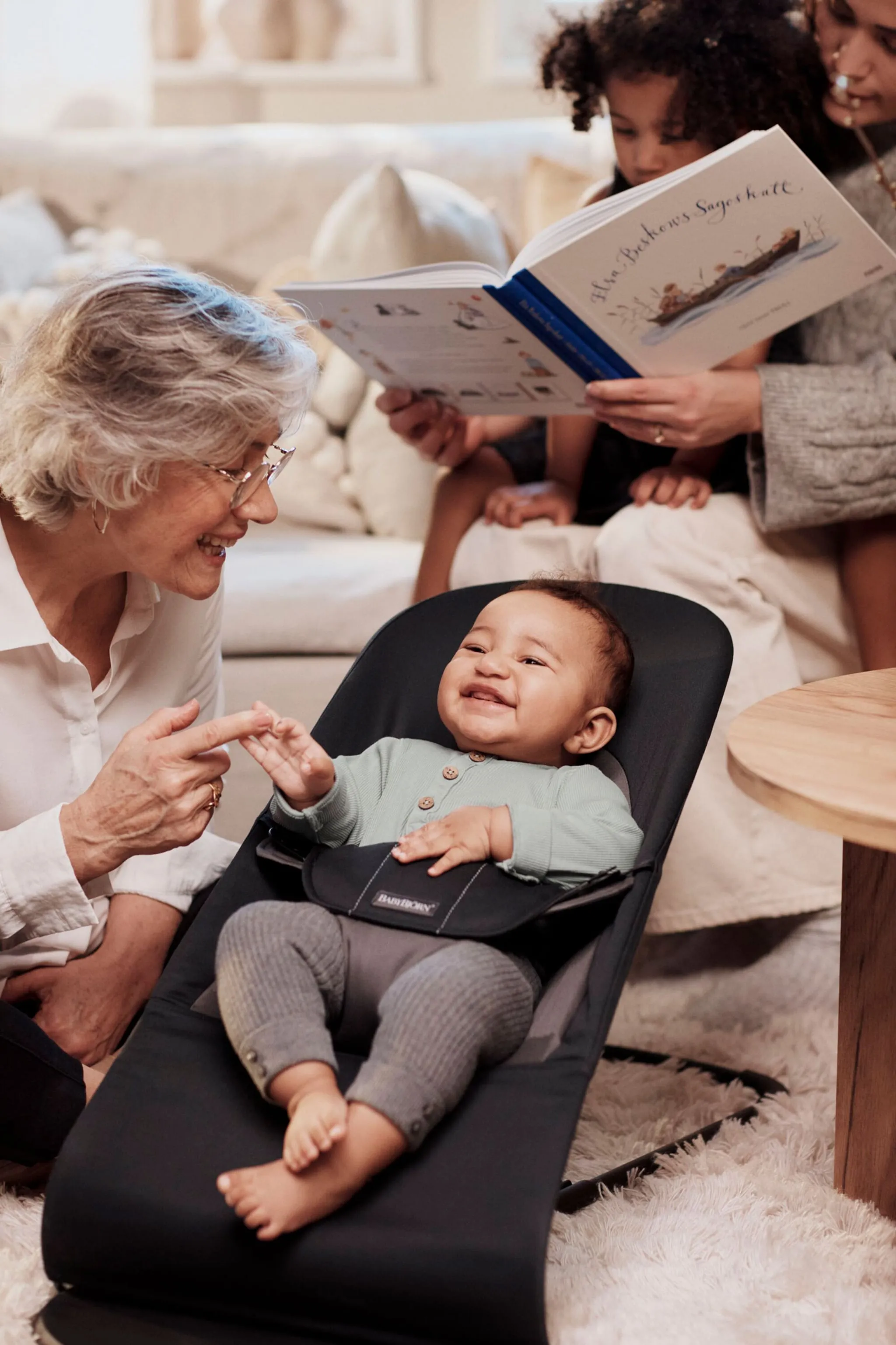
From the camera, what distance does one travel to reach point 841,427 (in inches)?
60.1

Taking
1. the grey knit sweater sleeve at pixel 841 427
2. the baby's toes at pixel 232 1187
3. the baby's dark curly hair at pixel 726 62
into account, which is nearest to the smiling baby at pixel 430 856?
the baby's toes at pixel 232 1187

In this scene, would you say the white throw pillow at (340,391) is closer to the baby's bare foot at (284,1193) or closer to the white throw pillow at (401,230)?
the white throw pillow at (401,230)

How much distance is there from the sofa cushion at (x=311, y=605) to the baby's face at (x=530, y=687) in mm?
765

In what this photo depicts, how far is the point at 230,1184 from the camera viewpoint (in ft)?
2.91

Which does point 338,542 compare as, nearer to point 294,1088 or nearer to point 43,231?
point 43,231

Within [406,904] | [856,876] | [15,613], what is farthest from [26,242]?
[856,876]

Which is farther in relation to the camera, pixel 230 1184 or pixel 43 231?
pixel 43 231

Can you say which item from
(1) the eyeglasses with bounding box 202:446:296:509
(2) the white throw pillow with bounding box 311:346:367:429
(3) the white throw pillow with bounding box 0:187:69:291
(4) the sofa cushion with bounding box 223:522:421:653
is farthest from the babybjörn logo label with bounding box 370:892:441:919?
(3) the white throw pillow with bounding box 0:187:69:291

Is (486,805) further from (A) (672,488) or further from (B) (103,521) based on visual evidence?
(A) (672,488)

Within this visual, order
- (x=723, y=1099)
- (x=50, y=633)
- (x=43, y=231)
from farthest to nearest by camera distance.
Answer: (x=43, y=231) < (x=723, y=1099) < (x=50, y=633)

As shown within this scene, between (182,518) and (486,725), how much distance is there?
13.7 inches

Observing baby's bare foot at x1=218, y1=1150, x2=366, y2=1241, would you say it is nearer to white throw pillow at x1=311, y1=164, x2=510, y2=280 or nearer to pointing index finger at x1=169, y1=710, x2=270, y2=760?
pointing index finger at x1=169, y1=710, x2=270, y2=760

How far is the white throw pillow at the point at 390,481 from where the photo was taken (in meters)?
2.38

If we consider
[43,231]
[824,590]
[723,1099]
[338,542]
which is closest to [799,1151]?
[723,1099]
